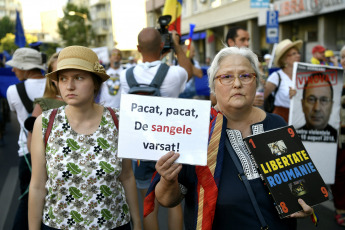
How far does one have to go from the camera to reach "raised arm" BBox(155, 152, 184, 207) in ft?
5.67

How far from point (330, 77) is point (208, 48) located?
31352 mm

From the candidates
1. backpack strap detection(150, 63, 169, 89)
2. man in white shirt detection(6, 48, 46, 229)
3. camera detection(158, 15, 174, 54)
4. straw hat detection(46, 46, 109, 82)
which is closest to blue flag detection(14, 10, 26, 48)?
man in white shirt detection(6, 48, 46, 229)

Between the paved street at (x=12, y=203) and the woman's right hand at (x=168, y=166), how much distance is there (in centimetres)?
271

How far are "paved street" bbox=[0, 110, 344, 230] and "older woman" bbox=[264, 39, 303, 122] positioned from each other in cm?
127

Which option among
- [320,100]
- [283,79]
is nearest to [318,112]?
[320,100]

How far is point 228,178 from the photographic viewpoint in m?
1.98

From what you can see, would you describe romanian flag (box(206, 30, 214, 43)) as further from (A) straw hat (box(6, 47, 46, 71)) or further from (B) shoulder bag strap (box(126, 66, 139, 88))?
(B) shoulder bag strap (box(126, 66, 139, 88))

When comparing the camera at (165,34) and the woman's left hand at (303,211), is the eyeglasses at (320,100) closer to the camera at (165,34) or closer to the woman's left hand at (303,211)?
the camera at (165,34)

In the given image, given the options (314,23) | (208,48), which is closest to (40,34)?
(208,48)

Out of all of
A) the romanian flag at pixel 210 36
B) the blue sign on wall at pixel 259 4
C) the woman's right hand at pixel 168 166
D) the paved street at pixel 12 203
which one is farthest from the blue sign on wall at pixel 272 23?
the romanian flag at pixel 210 36

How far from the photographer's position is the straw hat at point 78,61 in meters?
2.15

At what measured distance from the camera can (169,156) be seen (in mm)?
1726

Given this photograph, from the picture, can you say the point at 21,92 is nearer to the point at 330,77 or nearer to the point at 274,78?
the point at 274,78

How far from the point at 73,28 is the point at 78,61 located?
187 feet
